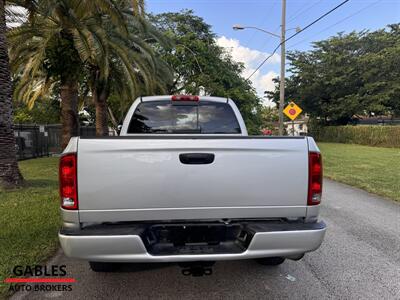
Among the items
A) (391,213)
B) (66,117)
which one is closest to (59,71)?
(66,117)

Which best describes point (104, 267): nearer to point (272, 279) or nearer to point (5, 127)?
point (272, 279)

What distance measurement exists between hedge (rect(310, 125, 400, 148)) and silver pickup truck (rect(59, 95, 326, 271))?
2798cm

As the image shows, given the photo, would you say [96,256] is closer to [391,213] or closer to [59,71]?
[391,213]

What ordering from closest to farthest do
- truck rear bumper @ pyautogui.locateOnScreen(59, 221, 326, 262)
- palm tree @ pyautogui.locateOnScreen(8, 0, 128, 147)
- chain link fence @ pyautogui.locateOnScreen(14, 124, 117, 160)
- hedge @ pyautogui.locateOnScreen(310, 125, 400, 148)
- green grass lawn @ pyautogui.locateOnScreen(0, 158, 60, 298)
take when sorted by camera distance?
truck rear bumper @ pyautogui.locateOnScreen(59, 221, 326, 262)
green grass lawn @ pyautogui.locateOnScreen(0, 158, 60, 298)
palm tree @ pyautogui.locateOnScreen(8, 0, 128, 147)
chain link fence @ pyautogui.locateOnScreen(14, 124, 117, 160)
hedge @ pyautogui.locateOnScreen(310, 125, 400, 148)

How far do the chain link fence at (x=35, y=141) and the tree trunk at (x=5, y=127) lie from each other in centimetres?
785

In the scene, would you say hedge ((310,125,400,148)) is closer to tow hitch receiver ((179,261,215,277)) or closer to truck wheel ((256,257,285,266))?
truck wheel ((256,257,285,266))

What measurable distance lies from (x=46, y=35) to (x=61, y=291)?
36.7 feet

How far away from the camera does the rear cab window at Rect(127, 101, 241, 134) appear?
4.47 meters

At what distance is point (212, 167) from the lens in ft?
8.98

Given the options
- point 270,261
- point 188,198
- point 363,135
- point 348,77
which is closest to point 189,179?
point 188,198

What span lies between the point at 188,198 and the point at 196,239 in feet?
1.40

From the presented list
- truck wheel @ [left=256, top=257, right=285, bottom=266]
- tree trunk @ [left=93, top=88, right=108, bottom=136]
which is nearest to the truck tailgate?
truck wheel @ [left=256, top=257, right=285, bottom=266]

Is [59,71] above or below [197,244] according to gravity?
above

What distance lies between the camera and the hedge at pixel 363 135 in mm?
27006
